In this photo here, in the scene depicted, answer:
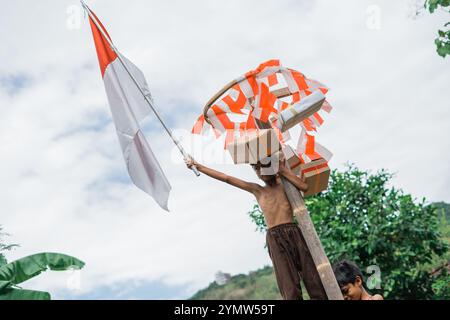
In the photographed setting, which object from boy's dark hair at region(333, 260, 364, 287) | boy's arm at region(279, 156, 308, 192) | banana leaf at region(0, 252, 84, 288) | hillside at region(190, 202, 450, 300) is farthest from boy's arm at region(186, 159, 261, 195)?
hillside at region(190, 202, 450, 300)

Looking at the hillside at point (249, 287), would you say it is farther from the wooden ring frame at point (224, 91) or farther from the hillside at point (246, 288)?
the wooden ring frame at point (224, 91)

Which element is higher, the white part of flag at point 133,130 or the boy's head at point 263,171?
the white part of flag at point 133,130

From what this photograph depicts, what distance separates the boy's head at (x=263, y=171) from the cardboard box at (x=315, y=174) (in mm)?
227

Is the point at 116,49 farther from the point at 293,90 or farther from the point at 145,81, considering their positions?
the point at 293,90

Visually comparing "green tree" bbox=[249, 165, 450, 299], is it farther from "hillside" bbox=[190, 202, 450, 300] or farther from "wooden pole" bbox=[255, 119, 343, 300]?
"hillside" bbox=[190, 202, 450, 300]

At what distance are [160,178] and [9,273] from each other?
9.24ft

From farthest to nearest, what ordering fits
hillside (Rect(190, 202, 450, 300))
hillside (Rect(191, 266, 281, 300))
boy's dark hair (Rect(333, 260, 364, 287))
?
hillside (Rect(191, 266, 281, 300)) < hillside (Rect(190, 202, 450, 300)) < boy's dark hair (Rect(333, 260, 364, 287))

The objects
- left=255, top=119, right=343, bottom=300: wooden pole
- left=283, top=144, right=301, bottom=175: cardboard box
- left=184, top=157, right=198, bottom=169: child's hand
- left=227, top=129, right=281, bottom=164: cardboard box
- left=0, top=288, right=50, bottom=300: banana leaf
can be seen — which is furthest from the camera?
left=0, top=288, right=50, bottom=300: banana leaf

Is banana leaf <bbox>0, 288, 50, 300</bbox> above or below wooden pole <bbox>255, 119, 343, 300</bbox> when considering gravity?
above

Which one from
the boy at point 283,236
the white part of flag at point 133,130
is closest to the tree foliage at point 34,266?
the white part of flag at point 133,130

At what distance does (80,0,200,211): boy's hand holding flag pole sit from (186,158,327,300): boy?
0.37 metres

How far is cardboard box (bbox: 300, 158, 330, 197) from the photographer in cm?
406

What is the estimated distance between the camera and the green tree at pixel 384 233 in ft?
31.7
